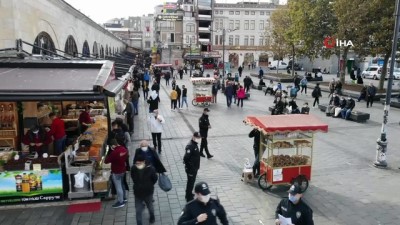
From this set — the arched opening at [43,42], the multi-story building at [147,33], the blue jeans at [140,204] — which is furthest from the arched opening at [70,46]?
the multi-story building at [147,33]

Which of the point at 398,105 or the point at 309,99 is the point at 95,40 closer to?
the point at 309,99

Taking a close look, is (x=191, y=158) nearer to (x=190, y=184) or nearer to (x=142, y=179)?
(x=190, y=184)

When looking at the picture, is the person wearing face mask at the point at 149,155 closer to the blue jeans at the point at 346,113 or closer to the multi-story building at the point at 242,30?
the blue jeans at the point at 346,113

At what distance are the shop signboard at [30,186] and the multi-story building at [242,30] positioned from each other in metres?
68.2

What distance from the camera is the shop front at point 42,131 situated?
27.9 ft

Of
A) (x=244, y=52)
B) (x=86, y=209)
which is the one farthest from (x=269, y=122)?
(x=244, y=52)

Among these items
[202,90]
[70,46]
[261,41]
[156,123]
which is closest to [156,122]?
[156,123]

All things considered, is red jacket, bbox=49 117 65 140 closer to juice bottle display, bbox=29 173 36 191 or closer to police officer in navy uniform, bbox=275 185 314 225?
juice bottle display, bbox=29 173 36 191

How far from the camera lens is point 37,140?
10055 mm

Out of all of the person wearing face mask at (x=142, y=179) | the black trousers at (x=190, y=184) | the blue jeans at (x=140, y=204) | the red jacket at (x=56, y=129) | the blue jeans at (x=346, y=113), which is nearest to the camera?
the person wearing face mask at (x=142, y=179)

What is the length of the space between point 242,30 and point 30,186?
7175 centimetres

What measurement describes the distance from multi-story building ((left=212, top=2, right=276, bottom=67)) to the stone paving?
60079 millimetres

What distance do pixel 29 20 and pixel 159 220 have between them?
1002 centimetres

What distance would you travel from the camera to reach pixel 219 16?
246 ft
